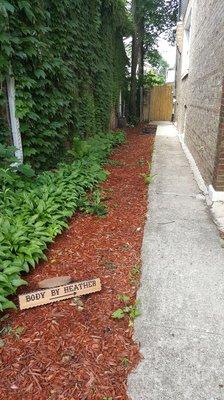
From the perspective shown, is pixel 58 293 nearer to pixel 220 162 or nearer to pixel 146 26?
pixel 220 162

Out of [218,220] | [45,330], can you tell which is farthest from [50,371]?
[218,220]

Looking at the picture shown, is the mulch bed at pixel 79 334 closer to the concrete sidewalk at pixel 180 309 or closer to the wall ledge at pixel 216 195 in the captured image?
the concrete sidewalk at pixel 180 309

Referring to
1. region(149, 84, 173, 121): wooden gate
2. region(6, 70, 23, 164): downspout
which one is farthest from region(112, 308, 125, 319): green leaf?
region(149, 84, 173, 121): wooden gate

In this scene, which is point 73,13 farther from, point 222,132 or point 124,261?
point 124,261

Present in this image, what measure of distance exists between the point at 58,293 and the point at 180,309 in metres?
0.95

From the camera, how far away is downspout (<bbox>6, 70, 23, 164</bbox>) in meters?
4.02

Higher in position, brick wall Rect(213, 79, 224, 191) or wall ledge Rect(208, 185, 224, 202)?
brick wall Rect(213, 79, 224, 191)

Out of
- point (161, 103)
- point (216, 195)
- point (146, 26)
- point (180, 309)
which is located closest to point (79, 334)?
point (180, 309)

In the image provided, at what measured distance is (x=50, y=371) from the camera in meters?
1.79

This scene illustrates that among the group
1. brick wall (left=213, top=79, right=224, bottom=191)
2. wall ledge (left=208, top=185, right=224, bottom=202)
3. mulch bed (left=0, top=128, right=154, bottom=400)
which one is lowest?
mulch bed (left=0, top=128, right=154, bottom=400)

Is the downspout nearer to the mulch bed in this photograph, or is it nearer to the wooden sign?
the mulch bed

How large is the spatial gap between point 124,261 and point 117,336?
3.09 ft

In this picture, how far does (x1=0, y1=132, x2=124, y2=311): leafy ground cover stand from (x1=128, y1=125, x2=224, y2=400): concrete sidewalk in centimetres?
96

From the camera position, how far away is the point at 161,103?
1825 cm
